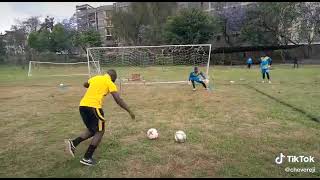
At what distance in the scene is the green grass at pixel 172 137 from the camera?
6.02m

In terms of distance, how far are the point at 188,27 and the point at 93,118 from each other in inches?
1698

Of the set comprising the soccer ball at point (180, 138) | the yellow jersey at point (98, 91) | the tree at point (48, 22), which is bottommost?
the soccer ball at point (180, 138)

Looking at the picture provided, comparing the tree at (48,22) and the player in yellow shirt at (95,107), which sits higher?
the tree at (48,22)

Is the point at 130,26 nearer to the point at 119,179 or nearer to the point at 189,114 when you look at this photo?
the point at 189,114

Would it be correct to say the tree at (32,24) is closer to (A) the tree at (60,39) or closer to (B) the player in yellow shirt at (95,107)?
(A) the tree at (60,39)

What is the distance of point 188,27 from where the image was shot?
1897 inches

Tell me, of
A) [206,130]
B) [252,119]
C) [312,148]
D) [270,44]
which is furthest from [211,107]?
[270,44]

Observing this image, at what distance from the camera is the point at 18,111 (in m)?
12.2

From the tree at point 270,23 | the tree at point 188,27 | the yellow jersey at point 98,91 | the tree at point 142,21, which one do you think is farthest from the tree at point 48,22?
the yellow jersey at point 98,91

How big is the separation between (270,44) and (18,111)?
148 feet

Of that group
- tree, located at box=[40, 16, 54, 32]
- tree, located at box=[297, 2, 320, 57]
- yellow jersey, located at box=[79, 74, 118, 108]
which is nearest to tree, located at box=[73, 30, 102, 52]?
tree, located at box=[40, 16, 54, 32]

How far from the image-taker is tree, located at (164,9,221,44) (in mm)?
48406

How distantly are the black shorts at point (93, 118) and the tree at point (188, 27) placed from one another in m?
42.6

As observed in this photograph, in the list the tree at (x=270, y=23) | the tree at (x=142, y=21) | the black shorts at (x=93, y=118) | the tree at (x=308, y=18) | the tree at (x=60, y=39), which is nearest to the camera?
the black shorts at (x=93, y=118)
